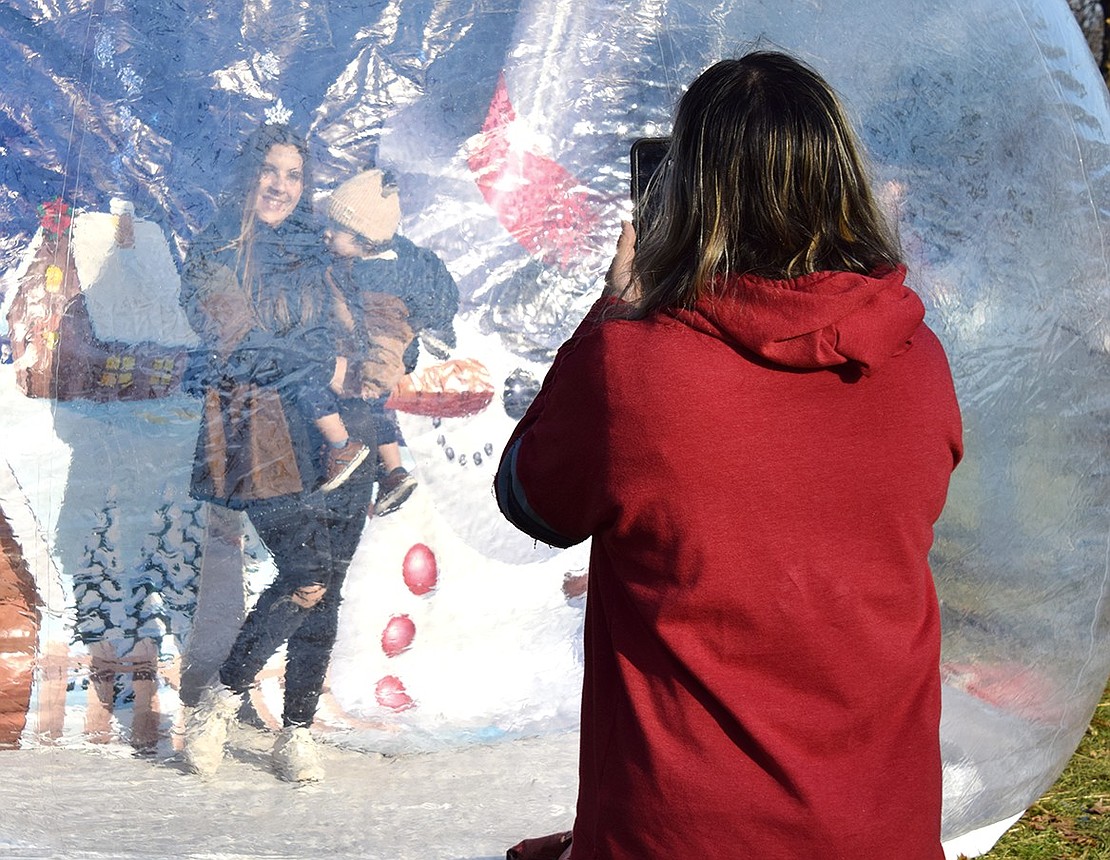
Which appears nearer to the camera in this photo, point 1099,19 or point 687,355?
point 687,355

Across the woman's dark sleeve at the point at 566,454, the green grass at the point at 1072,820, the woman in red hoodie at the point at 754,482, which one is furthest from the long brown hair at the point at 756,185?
the green grass at the point at 1072,820

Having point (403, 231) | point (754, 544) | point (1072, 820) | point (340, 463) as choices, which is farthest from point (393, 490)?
point (1072, 820)

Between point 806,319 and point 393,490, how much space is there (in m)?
1.19

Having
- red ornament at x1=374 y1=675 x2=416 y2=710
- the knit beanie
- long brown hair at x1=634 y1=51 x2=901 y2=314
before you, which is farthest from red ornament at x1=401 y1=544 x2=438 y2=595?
long brown hair at x1=634 y1=51 x2=901 y2=314

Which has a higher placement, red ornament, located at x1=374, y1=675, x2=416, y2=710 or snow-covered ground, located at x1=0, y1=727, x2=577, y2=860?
red ornament, located at x1=374, y1=675, x2=416, y2=710

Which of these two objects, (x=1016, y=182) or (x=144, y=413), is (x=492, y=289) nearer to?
(x=144, y=413)

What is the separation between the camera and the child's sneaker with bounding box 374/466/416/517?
7.77 ft

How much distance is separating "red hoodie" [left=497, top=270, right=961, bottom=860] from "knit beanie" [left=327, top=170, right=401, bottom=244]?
0.97m

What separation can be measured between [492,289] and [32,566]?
1015 millimetres

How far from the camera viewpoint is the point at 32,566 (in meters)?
2.39

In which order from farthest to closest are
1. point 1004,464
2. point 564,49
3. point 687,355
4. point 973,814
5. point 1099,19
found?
point 1099,19 → point 973,814 → point 1004,464 → point 564,49 → point 687,355

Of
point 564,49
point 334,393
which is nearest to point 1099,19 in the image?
point 564,49

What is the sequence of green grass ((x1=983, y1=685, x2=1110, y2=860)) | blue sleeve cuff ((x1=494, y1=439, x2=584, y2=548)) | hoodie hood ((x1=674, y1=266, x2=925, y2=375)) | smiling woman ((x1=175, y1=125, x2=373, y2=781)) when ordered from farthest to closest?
1. green grass ((x1=983, y1=685, x2=1110, y2=860))
2. smiling woman ((x1=175, y1=125, x2=373, y2=781))
3. blue sleeve cuff ((x1=494, y1=439, x2=584, y2=548))
4. hoodie hood ((x1=674, y1=266, x2=925, y2=375))

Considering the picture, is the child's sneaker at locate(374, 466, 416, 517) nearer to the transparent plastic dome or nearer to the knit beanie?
the transparent plastic dome
